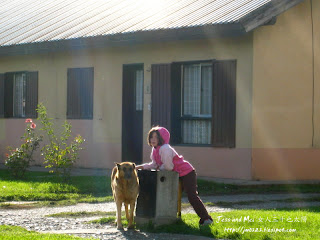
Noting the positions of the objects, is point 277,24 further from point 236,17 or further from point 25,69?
point 25,69

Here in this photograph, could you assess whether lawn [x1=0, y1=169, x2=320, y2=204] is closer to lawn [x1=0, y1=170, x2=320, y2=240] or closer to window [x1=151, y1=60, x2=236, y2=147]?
lawn [x1=0, y1=170, x2=320, y2=240]

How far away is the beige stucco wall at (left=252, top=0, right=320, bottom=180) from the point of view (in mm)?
14203

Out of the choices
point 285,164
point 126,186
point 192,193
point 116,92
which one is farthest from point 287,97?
point 126,186

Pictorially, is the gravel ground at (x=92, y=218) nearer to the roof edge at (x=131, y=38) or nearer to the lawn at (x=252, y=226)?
the lawn at (x=252, y=226)

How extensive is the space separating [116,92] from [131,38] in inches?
73.9

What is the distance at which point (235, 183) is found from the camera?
1350 centimetres

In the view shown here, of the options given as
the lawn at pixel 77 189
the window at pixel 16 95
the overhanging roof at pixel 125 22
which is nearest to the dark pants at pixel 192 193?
the lawn at pixel 77 189

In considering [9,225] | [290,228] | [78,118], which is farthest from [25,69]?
[290,228]

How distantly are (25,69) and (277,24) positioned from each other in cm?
792

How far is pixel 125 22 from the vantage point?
1664cm

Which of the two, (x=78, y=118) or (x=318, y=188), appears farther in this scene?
(x=78, y=118)

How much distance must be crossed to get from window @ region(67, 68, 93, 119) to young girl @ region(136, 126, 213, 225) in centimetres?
867

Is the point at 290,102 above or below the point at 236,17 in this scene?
below

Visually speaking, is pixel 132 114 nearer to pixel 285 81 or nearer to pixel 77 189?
pixel 285 81
